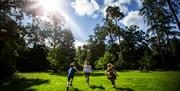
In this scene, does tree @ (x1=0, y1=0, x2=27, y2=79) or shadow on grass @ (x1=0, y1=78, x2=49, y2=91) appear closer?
shadow on grass @ (x1=0, y1=78, x2=49, y2=91)

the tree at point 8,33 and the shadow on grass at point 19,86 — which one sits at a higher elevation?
the tree at point 8,33

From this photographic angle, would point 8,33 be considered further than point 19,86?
Yes

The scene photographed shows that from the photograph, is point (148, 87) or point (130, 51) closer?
point (148, 87)

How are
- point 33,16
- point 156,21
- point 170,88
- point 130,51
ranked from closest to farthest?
point 170,88 < point 33,16 < point 156,21 < point 130,51

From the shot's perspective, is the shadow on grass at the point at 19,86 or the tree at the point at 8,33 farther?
the tree at the point at 8,33

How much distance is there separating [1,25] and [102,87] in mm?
22475

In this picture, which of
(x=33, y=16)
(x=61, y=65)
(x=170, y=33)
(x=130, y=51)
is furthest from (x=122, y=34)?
(x=33, y=16)

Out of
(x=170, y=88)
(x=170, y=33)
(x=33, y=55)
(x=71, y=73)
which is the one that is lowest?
(x=170, y=88)

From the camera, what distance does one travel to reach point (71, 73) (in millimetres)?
25375

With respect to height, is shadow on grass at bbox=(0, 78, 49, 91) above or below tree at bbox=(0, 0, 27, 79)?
A: below

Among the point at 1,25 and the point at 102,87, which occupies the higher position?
the point at 1,25

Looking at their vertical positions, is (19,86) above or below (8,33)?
below

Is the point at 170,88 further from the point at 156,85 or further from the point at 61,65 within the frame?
the point at 61,65

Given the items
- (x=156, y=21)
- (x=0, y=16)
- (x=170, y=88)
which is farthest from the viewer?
(x=156, y=21)
